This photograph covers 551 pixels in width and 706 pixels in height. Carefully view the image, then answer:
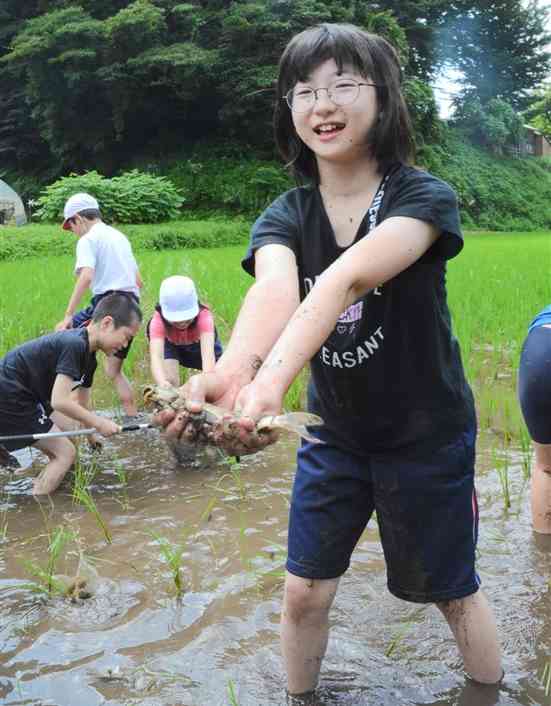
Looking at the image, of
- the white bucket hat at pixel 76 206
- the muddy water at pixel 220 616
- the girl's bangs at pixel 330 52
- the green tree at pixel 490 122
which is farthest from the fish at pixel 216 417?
the green tree at pixel 490 122

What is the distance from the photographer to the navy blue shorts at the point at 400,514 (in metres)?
1.53

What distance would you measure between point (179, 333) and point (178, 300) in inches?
11.8

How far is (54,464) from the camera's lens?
333 centimetres

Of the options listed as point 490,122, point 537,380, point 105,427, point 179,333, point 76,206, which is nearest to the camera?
point 537,380

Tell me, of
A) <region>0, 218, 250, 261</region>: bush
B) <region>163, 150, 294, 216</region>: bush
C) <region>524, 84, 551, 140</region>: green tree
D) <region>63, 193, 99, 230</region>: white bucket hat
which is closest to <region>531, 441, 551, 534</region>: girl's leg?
<region>63, 193, 99, 230</region>: white bucket hat

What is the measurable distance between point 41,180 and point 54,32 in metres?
4.79

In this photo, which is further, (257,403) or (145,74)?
(145,74)

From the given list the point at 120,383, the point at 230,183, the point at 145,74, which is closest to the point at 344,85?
the point at 120,383

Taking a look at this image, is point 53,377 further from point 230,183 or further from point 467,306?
point 230,183

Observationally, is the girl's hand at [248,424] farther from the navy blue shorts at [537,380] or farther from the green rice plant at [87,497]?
the green rice plant at [87,497]

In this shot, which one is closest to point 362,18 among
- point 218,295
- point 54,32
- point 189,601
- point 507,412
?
point 54,32

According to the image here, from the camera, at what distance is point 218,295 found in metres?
6.65

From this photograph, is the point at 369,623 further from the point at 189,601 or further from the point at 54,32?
the point at 54,32

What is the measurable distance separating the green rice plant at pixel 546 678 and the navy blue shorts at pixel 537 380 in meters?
0.63
